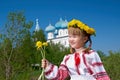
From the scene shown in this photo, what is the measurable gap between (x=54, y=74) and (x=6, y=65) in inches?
431

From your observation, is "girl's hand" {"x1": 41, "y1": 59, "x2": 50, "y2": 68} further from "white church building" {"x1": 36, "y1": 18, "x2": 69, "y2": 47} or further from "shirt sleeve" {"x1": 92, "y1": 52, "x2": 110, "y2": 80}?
"white church building" {"x1": 36, "y1": 18, "x2": 69, "y2": 47}

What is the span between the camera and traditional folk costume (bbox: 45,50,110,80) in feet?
16.6

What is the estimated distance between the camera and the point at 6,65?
16.0 m

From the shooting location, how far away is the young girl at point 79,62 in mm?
5070

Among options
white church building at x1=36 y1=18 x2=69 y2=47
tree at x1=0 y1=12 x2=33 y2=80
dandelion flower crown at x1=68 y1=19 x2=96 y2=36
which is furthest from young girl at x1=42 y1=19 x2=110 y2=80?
white church building at x1=36 y1=18 x2=69 y2=47

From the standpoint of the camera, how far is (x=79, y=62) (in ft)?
16.9

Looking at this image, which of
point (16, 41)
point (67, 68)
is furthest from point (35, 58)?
point (67, 68)

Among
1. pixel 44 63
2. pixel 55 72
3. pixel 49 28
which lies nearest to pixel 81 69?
pixel 55 72

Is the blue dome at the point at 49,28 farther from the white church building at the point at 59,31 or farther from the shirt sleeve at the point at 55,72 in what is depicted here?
the shirt sleeve at the point at 55,72

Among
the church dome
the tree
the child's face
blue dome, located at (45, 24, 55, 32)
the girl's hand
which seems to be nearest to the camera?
the girl's hand

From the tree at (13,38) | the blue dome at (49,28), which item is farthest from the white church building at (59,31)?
the tree at (13,38)

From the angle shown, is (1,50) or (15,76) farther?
(1,50)

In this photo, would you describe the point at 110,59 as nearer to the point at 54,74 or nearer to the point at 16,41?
the point at 16,41

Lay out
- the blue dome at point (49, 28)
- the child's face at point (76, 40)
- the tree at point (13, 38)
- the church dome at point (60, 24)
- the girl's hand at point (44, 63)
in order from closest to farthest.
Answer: the girl's hand at point (44, 63)
the child's face at point (76, 40)
the tree at point (13, 38)
the church dome at point (60, 24)
the blue dome at point (49, 28)
